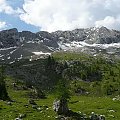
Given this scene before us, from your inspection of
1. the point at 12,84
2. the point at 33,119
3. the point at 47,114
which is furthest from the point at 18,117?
the point at 12,84

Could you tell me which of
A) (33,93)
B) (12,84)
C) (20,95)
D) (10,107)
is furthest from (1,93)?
(12,84)

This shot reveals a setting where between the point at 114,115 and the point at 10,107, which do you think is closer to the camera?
the point at 10,107

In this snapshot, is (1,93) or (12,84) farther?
(12,84)

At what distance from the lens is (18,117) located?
5038 centimetres

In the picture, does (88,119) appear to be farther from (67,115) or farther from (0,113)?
(0,113)

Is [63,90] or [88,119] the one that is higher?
[63,90]

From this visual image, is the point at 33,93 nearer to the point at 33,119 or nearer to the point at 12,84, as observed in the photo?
the point at 12,84

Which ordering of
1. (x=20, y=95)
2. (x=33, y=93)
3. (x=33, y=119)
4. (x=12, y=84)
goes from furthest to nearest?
(x=12, y=84)
(x=33, y=93)
(x=20, y=95)
(x=33, y=119)

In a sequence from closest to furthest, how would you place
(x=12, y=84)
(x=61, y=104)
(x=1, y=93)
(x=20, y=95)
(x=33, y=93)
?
(x=61, y=104) → (x=1, y=93) → (x=20, y=95) → (x=33, y=93) → (x=12, y=84)

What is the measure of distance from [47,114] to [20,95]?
79281 millimetres

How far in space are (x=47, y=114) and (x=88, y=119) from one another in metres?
6.92

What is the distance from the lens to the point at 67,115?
57.3 metres

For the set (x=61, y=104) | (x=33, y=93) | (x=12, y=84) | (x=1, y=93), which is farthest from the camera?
(x=12, y=84)

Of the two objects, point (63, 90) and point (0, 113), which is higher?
point (63, 90)
